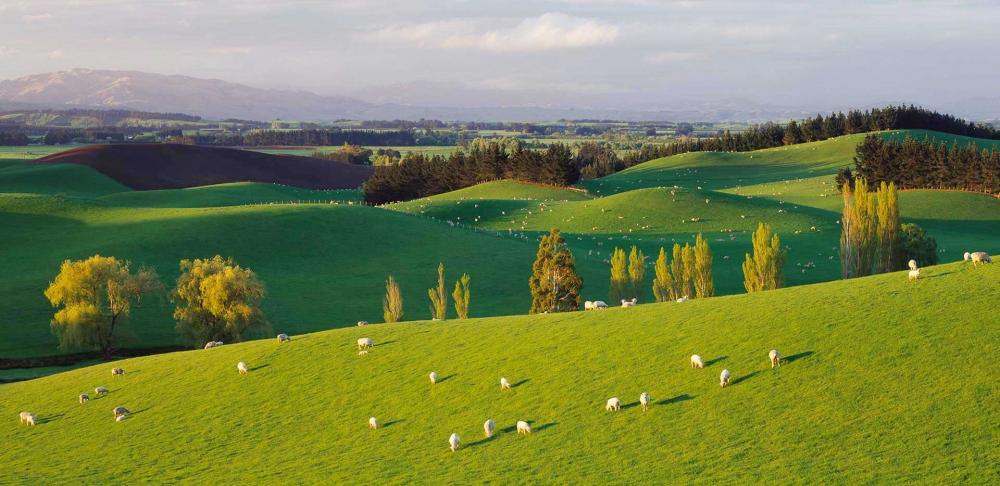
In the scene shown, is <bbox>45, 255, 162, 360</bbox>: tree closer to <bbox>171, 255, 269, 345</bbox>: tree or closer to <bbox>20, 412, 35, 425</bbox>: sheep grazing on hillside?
<bbox>171, 255, 269, 345</bbox>: tree

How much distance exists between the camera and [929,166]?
504 feet

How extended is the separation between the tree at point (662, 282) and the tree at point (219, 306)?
98.4 ft

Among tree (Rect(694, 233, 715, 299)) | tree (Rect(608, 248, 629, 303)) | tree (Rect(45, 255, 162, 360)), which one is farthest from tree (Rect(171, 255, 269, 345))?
tree (Rect(694, 233, 715, 299))

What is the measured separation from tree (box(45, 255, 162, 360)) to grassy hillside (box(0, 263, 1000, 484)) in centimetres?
2035

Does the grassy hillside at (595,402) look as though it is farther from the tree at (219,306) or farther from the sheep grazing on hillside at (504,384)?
the tree at (219,306)

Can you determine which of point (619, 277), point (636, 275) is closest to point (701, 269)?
point (636, 275)

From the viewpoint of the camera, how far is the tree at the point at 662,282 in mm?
70188

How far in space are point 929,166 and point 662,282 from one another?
101577 millimetres

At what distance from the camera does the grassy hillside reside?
30422 millimetres

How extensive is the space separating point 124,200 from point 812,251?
354 feet

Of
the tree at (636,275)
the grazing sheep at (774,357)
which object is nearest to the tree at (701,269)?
the tree at (636,275)

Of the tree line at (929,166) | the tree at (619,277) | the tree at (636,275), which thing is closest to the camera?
the tree at (619,277)

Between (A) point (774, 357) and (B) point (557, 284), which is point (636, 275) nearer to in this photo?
(B) point (557, 284)

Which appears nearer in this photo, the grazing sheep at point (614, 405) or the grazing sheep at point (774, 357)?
the grazing sheep at point (614, 405)
